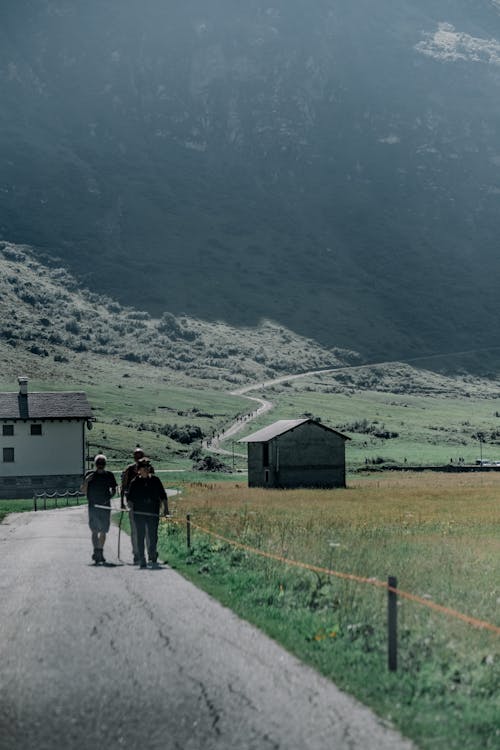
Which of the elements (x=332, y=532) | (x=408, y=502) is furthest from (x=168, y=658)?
(x=408, y=502)

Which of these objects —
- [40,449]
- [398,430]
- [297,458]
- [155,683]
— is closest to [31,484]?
[40,449]

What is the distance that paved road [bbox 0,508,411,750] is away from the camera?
857 cm

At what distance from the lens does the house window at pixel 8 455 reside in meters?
75.4

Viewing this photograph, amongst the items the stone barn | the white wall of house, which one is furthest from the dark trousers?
the stone barn

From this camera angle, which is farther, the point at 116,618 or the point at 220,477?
the point at 220,477

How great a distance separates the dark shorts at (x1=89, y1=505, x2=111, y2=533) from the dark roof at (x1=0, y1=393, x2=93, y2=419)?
53946 millimetres

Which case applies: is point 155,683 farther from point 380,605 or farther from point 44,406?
point 44,406

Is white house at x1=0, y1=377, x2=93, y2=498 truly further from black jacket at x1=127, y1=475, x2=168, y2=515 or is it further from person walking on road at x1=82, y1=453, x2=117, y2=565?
black jacket at x1=127, y1=475, x2=168, y2=515

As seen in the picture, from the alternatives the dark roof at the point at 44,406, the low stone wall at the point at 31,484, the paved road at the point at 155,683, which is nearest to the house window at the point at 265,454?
the dark roof at the point at 44,406

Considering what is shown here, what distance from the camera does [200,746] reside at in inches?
327

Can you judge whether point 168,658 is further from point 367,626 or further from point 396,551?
point 396,551

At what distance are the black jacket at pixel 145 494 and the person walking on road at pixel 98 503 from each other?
898mm

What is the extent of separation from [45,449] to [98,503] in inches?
2228

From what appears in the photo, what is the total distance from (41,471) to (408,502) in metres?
36.1
